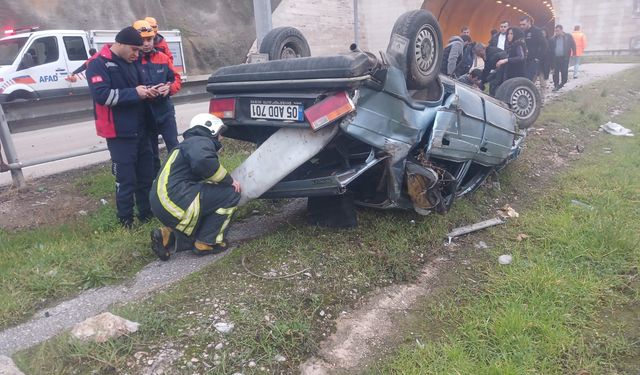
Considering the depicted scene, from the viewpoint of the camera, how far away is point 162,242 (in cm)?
356

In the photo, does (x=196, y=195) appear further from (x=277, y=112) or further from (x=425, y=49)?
(x=425, y=49)

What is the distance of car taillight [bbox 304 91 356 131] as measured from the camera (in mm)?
3129

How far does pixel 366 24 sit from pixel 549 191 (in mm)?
19495

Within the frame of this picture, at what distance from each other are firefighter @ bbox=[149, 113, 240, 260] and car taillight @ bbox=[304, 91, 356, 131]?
2.52ft

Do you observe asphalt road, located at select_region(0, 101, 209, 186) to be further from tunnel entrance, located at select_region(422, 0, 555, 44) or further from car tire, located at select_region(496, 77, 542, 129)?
tunnel entrance, located at select_region(422, 0, 555, 44)

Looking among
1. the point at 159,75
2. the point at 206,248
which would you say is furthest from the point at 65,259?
the point at 159,75

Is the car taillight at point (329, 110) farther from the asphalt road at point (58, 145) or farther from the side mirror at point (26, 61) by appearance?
the side mirror at point (26, 61)

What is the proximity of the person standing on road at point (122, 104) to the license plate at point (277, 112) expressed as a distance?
103 centimetres

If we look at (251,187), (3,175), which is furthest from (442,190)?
(3,175)

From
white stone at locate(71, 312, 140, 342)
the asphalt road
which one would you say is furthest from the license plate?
the asphalt road

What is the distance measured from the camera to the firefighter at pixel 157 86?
409 centimetres

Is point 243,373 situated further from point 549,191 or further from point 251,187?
point 549,191

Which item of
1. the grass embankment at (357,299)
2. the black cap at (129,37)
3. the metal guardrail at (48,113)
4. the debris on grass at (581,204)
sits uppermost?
the black cap at (129,37)

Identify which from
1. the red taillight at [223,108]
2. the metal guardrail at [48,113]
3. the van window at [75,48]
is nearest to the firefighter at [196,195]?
the red taillight at [223,108]
